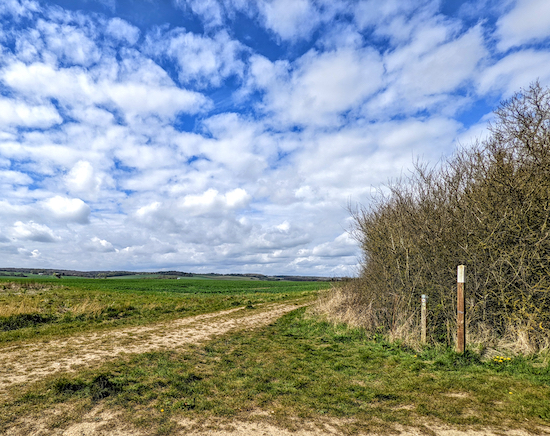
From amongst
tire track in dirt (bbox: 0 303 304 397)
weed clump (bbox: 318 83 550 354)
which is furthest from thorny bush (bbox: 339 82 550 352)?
tire track in dirt (bbox: 0 303 304 397)

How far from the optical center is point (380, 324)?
11641 mm

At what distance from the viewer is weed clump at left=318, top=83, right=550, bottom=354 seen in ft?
26.5

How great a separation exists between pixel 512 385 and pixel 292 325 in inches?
387

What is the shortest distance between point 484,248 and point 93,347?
39.6ft

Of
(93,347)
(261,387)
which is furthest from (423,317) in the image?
(93,347)

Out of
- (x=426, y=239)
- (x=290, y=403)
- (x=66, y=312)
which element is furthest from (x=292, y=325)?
(x=66, y=312)

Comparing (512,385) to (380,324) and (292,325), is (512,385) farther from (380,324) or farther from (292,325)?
(292,325)

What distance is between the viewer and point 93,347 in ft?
33.2

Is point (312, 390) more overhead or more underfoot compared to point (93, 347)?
more overhead

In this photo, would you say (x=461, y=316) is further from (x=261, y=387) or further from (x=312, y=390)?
(x=261, y=387)

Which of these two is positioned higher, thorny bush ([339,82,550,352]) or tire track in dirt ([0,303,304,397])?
thorny bush ([339,82,550,352])

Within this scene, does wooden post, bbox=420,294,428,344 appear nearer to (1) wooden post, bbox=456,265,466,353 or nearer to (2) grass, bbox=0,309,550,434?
(2) grass, bbox=0,309,550,434

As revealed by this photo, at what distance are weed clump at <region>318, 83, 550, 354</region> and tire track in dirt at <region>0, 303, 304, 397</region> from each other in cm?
693

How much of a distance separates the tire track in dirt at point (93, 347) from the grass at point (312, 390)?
3.00 feet
